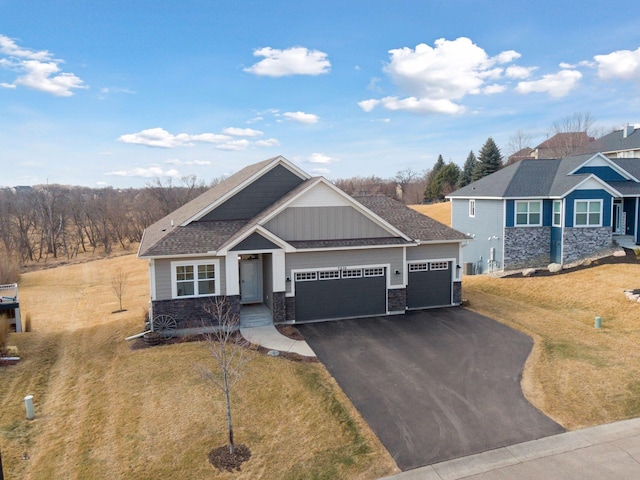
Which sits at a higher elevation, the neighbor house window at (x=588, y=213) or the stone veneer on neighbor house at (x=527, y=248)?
the neighbor house window at (x=588, y=213)

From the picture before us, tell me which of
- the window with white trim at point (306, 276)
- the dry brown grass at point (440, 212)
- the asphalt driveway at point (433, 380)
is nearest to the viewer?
the asphalt driveway at point (433, 380)

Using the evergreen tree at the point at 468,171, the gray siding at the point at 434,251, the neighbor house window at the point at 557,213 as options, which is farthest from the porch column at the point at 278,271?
the evergreen tree at the point at 468,171

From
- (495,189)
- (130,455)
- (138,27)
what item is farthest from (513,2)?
(130,455)

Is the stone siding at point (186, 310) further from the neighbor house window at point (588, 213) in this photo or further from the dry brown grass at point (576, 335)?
the neighbor house window at point (588, 213)

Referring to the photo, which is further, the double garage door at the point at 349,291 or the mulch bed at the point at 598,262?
the mulch bed at the point at 598,262

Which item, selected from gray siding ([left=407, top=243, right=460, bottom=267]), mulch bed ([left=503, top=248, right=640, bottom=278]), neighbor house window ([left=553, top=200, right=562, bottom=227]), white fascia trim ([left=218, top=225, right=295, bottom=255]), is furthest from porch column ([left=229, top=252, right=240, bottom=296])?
neighbor house window ([left=553, top=200, right=562, bottom=227])

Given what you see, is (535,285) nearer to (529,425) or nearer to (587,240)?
(587,240)

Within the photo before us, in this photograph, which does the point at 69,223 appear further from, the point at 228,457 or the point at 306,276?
the point at 228,457
